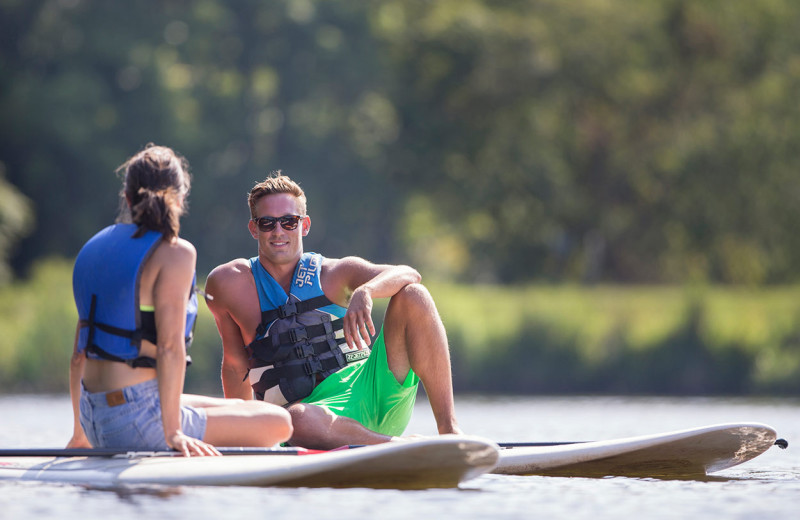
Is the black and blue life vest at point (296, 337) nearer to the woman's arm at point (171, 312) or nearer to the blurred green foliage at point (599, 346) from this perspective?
the woman's arm at point (171, 312)

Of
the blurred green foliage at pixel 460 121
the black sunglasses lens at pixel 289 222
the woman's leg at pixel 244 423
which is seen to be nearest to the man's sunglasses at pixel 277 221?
the black sunglasses lens at pixel 289 222

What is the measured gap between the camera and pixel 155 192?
532 cm

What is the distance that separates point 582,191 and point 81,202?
11.0 m

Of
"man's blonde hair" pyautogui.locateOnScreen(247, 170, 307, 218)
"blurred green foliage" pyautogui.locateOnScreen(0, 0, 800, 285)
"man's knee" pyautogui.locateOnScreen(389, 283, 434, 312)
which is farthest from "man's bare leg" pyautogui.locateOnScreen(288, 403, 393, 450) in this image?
"blurred green foliage" pyautogui.locateOnScreen(0, 0, 800, 285)

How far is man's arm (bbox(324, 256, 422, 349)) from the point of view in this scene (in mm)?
5953

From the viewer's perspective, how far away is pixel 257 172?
29672 mm

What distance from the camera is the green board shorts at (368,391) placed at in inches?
Answer: 255

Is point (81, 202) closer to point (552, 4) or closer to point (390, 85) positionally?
point (390, 85)

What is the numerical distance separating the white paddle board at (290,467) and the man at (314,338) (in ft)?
1.63

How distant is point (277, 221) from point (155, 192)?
3.92 ft

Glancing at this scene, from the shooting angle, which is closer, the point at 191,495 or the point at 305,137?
the point at 191,495

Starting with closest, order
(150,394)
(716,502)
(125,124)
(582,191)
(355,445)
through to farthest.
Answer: (150,394) < (716,502) < (355,445) < (125,124) < (582,191)

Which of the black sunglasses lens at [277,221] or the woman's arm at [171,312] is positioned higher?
the black sunglasses lens at [277,221]

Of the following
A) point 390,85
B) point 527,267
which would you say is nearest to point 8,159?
point 390,85
